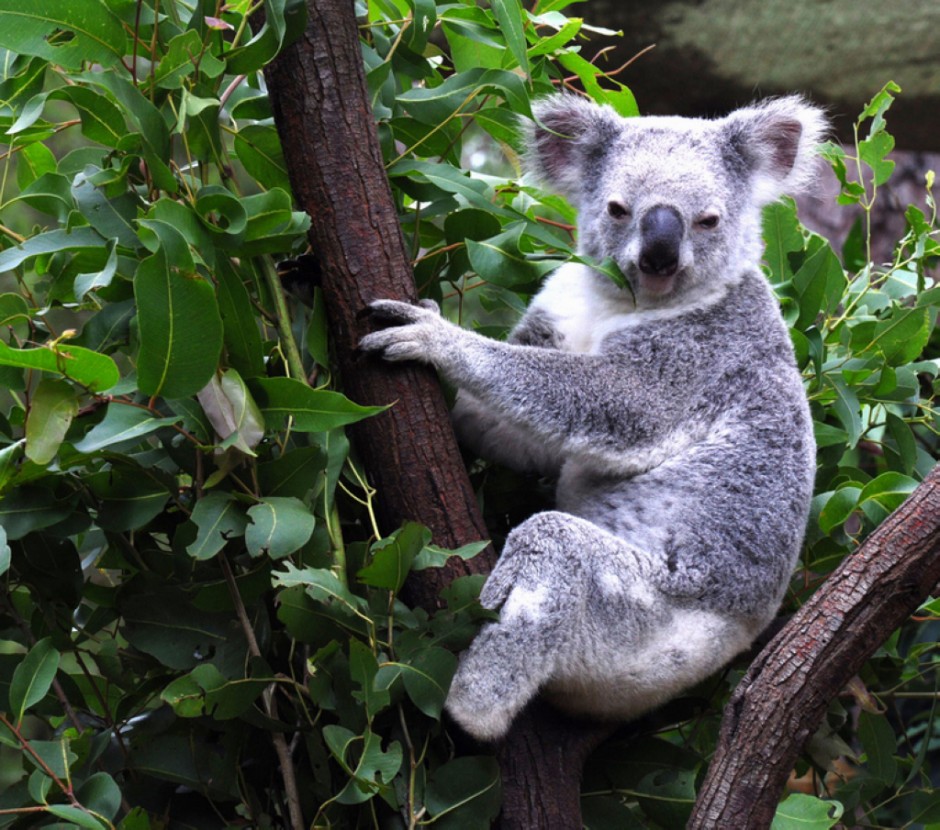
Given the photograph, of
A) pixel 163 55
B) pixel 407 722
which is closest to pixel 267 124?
pixel 163 55

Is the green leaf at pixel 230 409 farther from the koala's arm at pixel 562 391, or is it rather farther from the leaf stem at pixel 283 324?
the koala's arm at pixel 562 391

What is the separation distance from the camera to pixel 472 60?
2420 millimetres

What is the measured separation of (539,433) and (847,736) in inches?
45.0

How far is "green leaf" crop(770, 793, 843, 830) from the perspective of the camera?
204 cm

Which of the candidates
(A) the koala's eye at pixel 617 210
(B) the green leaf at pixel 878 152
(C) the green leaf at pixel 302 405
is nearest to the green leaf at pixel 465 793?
(C) the green leaf at pixel 302 405

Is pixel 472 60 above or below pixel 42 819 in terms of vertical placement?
above

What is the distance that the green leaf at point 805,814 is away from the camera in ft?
6.69

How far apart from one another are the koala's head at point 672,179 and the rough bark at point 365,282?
0.67 meters

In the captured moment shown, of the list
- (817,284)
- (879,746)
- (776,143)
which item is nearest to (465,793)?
(879,746)

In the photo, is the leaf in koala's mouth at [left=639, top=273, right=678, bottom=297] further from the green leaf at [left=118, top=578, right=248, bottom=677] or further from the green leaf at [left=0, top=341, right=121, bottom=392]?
the green leaf at [left=0, top=341, right=121, bottom=392]

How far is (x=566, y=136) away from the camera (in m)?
2.93

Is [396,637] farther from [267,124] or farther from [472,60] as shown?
[472,60]

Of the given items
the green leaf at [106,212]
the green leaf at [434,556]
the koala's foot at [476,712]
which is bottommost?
the koala's foot at [476,712]

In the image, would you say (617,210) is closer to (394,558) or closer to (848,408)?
(848,408)
